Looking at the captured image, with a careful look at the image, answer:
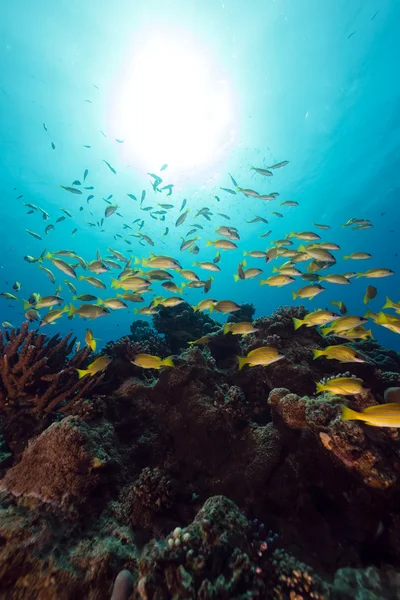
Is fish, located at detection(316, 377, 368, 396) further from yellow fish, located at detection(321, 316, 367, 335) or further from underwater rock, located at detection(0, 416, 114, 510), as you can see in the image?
underwater rock, located at detection(0, 416, 114, 510)

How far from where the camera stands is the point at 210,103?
24.9m

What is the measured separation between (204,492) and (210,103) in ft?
102

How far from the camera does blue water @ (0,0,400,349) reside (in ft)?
62.6

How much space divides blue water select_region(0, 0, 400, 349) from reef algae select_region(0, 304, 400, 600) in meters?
26.4

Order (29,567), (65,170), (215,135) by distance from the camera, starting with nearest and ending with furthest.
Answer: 1. (29,567)
2. (215,135)
3. (65,170)

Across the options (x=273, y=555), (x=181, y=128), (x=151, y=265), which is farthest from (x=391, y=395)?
(x=181, y=128)

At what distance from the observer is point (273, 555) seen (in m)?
2.58

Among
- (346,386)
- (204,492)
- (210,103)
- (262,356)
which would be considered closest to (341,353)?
(346,386)

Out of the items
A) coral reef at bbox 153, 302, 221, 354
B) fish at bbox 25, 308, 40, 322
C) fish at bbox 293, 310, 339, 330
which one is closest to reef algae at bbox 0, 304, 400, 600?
fish at bbox 293, 310, 339, 330

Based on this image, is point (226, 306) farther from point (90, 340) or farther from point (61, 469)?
point (61, 469)

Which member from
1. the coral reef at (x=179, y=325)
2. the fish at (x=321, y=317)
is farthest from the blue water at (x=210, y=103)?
the fish at (x=321, y=317)

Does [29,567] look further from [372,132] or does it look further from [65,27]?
[372,132]

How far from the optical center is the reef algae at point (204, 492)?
2248 millimetres

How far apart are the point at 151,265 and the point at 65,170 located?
37.0 meters
